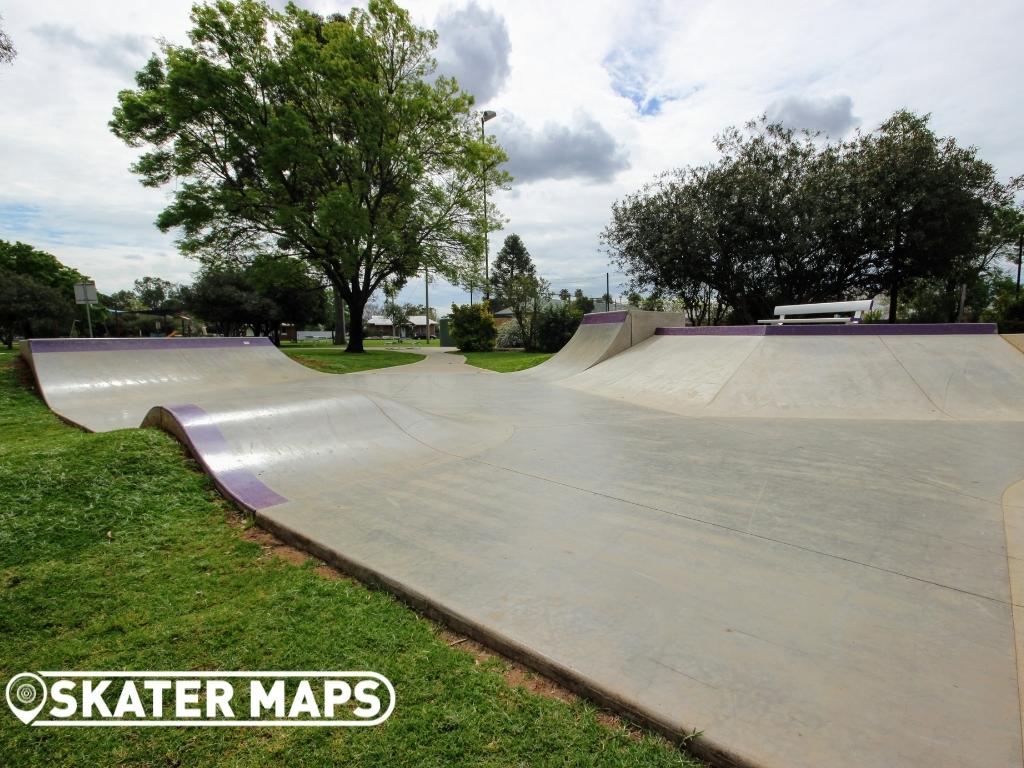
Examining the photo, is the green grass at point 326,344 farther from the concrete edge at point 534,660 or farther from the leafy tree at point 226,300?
the concrete edge at point 534,660

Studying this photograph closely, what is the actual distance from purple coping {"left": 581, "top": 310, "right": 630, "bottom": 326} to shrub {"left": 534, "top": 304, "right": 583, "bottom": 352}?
9.30m

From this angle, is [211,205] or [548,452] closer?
[548,452]

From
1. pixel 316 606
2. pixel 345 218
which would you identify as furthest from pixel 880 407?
pixel 345 218

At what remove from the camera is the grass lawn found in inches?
63.6

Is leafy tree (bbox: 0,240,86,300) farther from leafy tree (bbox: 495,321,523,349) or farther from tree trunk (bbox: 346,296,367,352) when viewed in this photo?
leafy tree (bbox: 495,321,523,349)

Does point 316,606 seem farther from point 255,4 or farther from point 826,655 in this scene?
point 255,4

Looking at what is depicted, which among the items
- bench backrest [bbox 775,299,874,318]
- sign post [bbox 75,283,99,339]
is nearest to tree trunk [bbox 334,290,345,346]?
sign post [bbox 75,283,99,339]

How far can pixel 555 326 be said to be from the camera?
87.7 ft

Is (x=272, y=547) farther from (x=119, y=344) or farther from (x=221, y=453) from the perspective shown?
(x=119, y=344)

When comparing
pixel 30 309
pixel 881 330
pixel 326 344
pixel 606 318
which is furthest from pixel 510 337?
pixel 30 309

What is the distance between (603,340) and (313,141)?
14385mm

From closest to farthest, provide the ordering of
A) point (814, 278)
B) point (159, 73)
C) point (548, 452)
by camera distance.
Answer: point (548, 452)
point (159, 73)
point (814, 278)

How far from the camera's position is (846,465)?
4.79 meters

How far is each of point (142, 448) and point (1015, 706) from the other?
6000mm
